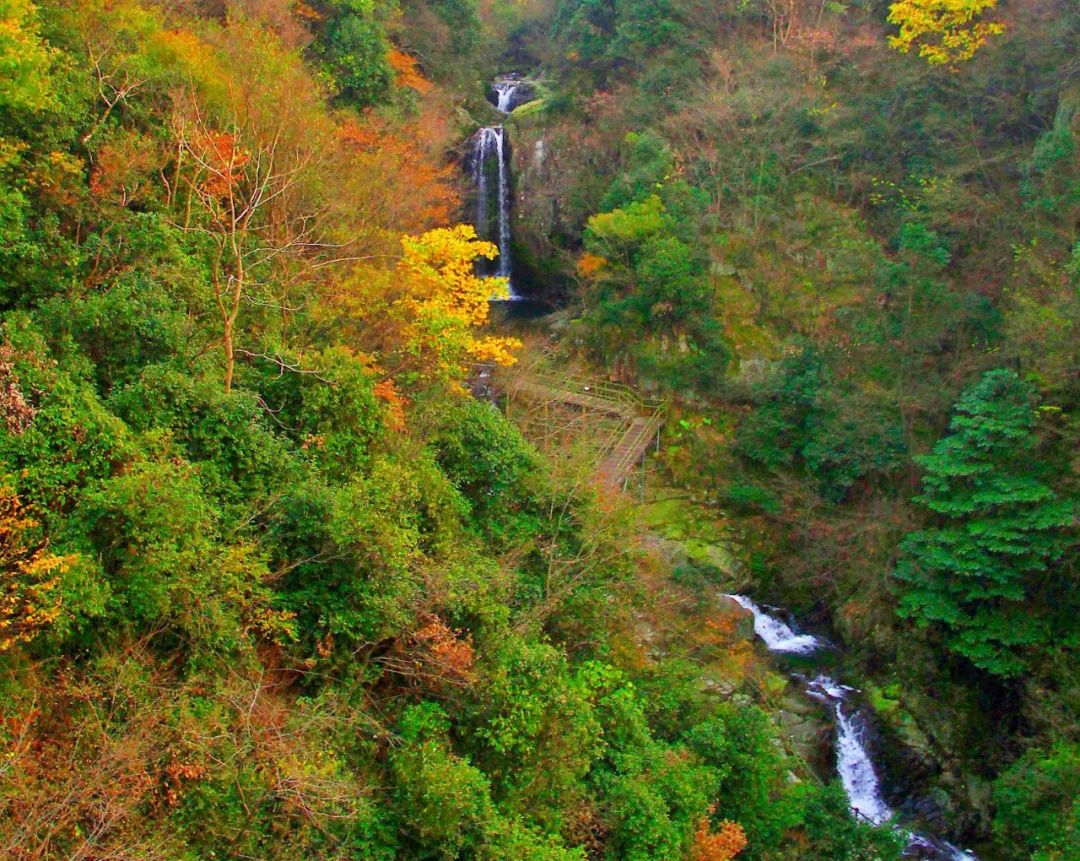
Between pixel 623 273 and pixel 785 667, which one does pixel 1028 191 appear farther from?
pixel 785 667

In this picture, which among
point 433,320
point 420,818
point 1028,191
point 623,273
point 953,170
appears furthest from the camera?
point 623,273

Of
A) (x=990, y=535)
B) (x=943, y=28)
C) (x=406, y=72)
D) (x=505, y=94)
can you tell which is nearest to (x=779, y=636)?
(x=990, y=535)

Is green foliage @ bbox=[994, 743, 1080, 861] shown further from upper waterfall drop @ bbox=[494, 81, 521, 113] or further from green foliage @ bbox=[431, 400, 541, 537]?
upper waterfall drop @ bbox=[494, 81, 521, 113]

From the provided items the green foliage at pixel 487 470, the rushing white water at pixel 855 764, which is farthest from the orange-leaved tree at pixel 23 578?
the rushing white water at pixel 855 764

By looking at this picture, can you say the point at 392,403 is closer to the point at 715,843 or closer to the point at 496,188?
the point at 715,843

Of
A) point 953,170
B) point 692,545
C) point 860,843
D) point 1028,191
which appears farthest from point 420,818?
point 953,170
